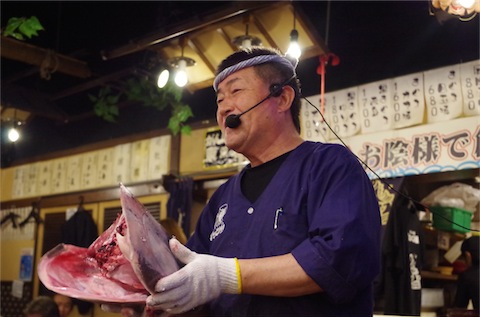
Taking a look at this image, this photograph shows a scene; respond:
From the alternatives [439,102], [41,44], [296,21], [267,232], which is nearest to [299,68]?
[296,21]

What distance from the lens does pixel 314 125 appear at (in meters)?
6.77

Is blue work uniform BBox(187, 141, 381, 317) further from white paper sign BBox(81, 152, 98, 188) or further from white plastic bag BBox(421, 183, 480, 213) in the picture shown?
white paper sign BBox(81, 152, 98, 188)

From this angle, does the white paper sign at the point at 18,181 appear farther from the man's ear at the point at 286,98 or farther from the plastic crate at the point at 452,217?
the man's ear at the point at 286,98

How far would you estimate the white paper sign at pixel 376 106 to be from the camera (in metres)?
6.25

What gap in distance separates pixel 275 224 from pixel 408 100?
4.48m

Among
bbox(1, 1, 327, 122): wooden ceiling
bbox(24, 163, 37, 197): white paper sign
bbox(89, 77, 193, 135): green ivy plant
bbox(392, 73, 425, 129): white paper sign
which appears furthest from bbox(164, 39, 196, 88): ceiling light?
bbox(24, 163, 37, 197): white paper sign

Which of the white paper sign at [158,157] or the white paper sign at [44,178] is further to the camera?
the white paper sign at [44,178]

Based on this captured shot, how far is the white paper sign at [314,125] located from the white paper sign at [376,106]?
50 cm

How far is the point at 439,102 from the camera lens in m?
5.86

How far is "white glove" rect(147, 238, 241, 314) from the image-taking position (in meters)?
1.75

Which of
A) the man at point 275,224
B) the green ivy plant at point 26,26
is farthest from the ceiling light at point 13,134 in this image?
the man at point 275,224

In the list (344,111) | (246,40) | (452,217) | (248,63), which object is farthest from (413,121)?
(248,63)

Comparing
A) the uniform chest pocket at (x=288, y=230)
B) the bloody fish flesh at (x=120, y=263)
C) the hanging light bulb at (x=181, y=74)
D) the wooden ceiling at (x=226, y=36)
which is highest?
the wooden ceiling at (x=226, y=36)

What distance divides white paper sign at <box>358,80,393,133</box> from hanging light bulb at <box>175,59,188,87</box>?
214 centimetres
